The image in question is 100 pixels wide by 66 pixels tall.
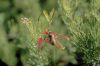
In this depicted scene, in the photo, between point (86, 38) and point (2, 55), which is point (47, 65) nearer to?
point (86, 38)

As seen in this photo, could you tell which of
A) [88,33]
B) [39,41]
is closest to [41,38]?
[39,41]

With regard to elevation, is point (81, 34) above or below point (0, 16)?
above

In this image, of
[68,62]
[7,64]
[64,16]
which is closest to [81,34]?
[64,16]

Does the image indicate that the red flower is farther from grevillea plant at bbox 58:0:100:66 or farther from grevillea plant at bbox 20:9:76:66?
grevillea plant at bbox 58:0:100:66

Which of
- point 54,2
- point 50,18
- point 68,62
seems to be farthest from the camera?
point 54,2

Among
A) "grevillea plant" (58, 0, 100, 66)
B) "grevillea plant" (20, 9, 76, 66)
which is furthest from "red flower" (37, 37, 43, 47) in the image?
"grevillea plant" (58, 0, 100, 66)

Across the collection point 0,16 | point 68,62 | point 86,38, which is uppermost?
point 86,38

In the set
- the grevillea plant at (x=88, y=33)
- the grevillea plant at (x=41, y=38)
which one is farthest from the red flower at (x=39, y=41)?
the grevillea plant at (x=88, y=33)

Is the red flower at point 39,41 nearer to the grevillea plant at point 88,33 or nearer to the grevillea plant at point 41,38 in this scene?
the grevillea plant at point 41,38

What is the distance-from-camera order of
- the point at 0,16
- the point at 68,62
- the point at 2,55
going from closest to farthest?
1. the point at 68,62
2. the point at 2,55
3. the point at 0,16

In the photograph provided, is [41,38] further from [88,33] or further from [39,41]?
[88,33]

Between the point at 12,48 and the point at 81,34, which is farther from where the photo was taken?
the point at 12,48
